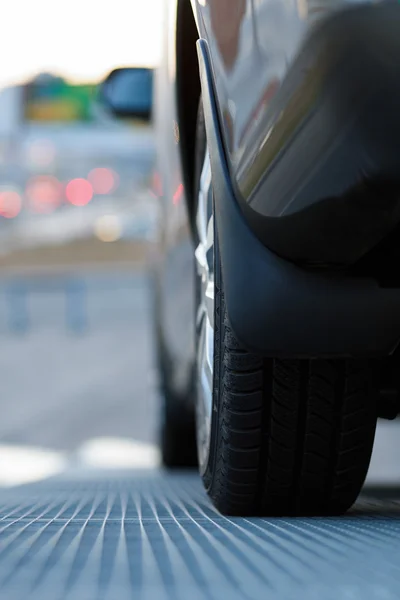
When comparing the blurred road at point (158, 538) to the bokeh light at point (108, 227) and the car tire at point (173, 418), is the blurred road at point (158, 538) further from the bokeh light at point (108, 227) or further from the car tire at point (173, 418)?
the bokeh light at point (108, 227)

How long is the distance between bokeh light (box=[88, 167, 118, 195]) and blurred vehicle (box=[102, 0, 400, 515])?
129 ft

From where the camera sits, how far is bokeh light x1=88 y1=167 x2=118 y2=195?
4084 cm

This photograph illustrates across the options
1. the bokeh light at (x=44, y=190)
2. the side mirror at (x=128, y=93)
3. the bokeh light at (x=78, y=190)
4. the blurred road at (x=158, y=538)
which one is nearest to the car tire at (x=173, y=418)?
the blurred road at (x=158, y=538)

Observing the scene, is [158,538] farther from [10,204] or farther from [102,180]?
[102,180]

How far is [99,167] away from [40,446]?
37.0m

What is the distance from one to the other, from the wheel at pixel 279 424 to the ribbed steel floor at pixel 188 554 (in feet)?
0.18

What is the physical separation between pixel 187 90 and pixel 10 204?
34.6m

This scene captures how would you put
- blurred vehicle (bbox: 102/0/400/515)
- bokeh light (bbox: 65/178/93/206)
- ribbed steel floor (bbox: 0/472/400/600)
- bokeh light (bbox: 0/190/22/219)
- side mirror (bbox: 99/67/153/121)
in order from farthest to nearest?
bokeh light (bbox: 65/178/93/206), bokeh light (bbox: 0/190/22/219), side mirror (bbox: 99/67/153/121), blurred vehicle (bbox: 102/0/400/515), ribbed steel floor (bbox: 0/472/400/600)

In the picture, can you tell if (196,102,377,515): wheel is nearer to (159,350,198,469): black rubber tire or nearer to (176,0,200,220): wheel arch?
(176,0,200,220): wheel arch

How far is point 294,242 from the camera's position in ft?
4.63

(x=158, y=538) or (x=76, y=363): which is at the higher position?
(x=158, y=538)

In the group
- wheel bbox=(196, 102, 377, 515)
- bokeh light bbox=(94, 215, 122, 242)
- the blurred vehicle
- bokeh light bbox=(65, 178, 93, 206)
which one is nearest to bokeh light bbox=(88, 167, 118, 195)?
bokeh light bbox=(65, 178, 93, 206)

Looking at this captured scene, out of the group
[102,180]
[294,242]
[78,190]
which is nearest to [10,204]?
[78,190]

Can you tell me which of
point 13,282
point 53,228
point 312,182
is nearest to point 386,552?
point 312,182
